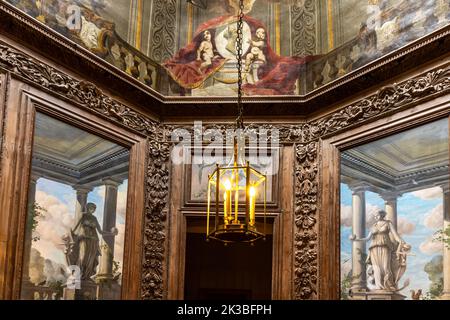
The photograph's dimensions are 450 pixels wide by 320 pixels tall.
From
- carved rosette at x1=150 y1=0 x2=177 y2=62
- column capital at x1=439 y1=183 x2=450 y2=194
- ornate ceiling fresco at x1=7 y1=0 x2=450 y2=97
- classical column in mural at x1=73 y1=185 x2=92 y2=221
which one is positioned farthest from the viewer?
carved rosette at x1=150 y1=0 x2=177 y2=62

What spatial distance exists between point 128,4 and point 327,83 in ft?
10.7

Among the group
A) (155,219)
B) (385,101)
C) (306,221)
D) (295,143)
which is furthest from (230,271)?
(385,101)

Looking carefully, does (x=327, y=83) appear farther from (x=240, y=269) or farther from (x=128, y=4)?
(x=240, y=269)

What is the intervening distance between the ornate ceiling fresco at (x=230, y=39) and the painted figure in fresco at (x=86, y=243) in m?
2.29

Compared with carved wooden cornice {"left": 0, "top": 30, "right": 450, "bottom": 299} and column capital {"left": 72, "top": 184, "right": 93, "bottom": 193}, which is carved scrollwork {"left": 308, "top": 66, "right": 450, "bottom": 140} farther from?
column capital {"left": 72, "top": 184, "right": 93, "bottom": 193}

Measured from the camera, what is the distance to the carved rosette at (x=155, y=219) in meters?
9.30

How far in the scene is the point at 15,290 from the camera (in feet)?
24.4

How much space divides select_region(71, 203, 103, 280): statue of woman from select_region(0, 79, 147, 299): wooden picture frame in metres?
0.52

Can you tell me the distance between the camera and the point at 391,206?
830 cm

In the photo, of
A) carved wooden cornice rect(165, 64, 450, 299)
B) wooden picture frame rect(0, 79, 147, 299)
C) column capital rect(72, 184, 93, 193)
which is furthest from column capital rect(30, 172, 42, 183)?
carved wooden cornice rect(165, 64, 450, 299)

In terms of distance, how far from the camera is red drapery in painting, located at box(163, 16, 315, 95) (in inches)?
395

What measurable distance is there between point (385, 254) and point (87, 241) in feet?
12.5

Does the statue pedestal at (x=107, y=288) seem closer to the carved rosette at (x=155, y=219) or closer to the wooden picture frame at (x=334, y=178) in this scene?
the carved rosette at (x=155, y=219)

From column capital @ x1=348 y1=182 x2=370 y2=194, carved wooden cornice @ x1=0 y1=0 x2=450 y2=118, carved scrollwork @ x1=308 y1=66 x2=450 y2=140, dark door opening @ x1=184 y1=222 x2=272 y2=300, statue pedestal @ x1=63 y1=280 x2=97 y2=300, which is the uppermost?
carved wooden cornice @ x1=0 y1=0 x2=450 y2=118
